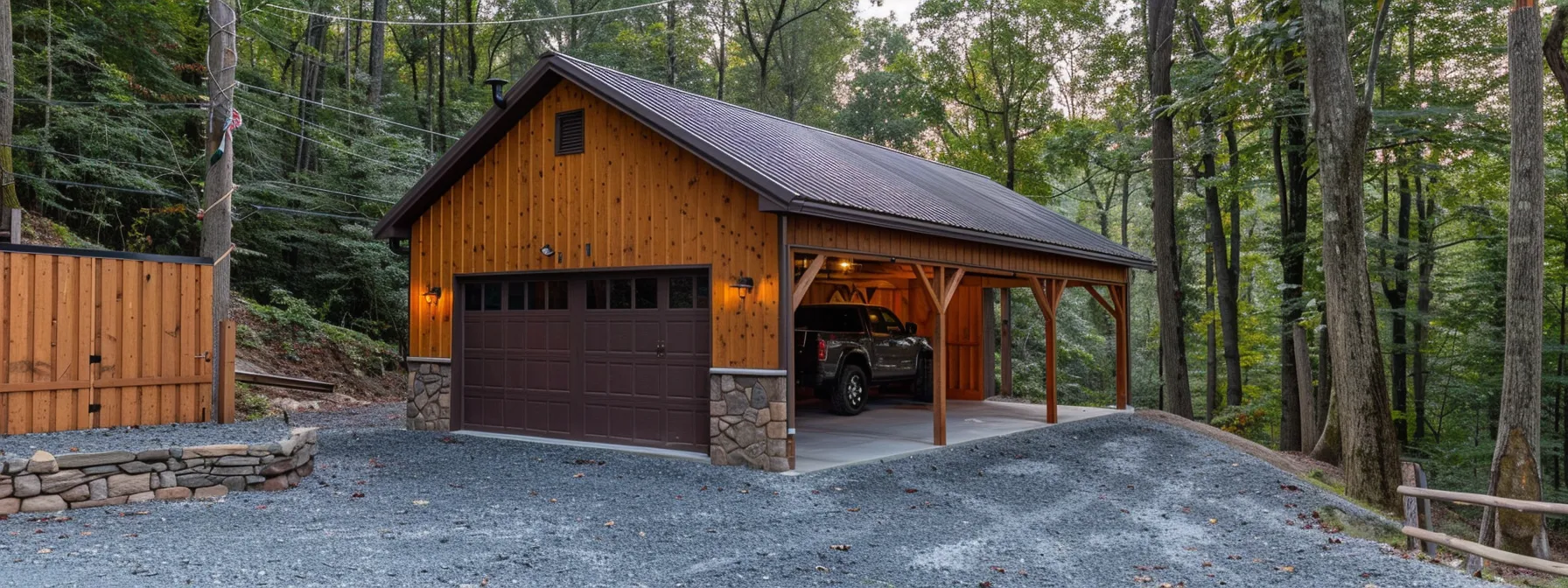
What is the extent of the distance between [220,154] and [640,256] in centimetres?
523

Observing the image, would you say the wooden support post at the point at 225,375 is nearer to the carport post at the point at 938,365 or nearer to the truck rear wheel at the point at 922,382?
the carport post at the point at 938,365

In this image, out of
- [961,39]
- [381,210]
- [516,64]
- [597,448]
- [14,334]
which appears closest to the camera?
[14,334]

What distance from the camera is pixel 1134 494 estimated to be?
30.0ft

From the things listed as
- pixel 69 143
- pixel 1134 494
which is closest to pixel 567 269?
pixel 1134 494

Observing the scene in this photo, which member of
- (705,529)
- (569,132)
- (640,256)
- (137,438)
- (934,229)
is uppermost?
(569,132)

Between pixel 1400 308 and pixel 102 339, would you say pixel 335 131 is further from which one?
pixel 1400 308

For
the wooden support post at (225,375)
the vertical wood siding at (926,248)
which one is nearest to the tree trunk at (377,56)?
the wooden support post at (225,375)

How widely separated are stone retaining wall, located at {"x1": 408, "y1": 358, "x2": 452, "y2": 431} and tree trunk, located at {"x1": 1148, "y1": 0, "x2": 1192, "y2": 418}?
12.9m

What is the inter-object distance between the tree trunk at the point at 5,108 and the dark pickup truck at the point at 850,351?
9.88 metres

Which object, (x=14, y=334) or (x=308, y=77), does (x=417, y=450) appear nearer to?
(x=14, y=334)

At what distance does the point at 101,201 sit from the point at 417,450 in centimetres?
1074

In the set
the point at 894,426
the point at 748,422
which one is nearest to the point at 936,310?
the point at 894,426

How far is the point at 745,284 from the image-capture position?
9.44m

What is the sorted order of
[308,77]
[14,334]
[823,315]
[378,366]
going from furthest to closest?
[308,77]
[378,366]
[823,315]
[14,334]
